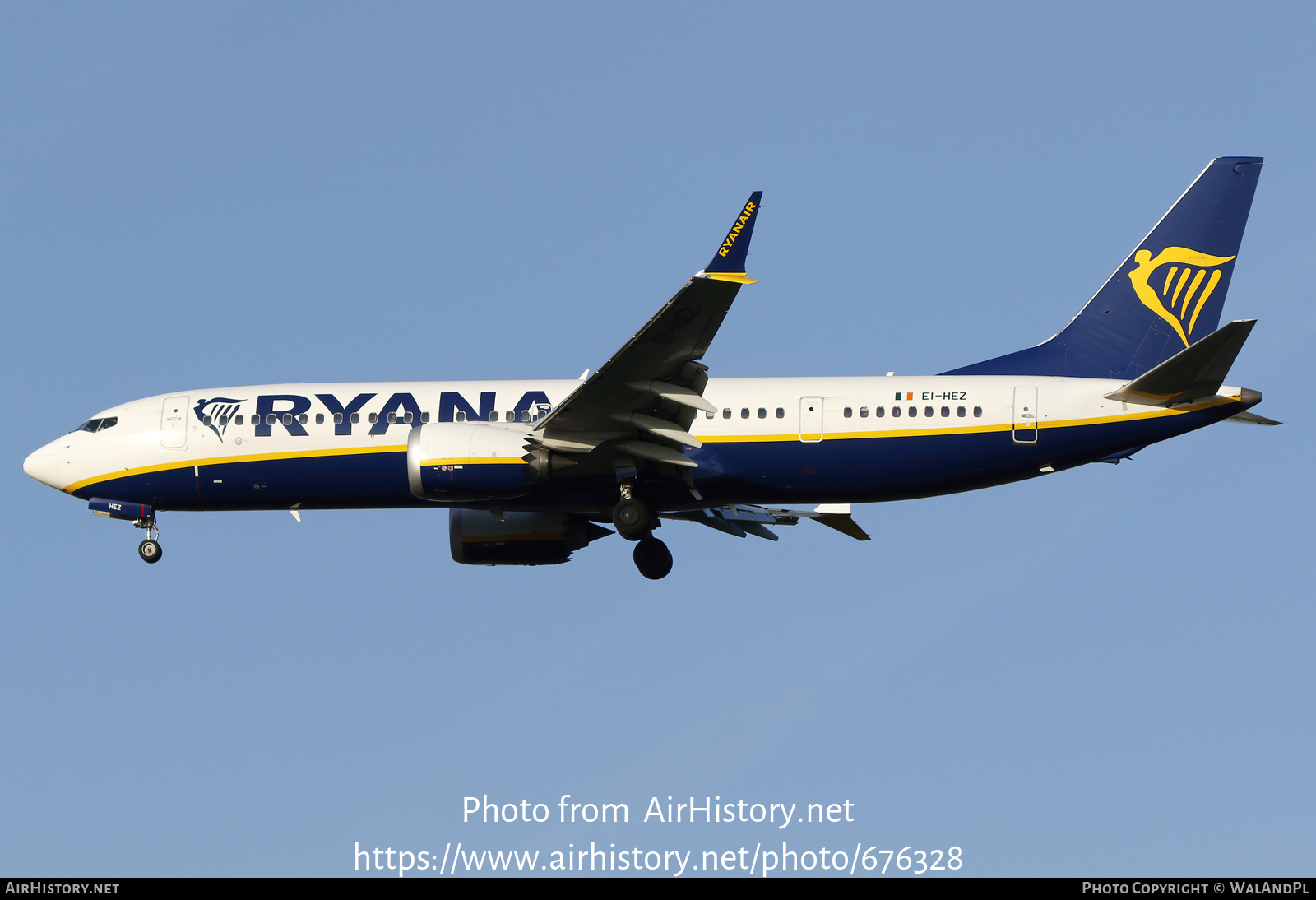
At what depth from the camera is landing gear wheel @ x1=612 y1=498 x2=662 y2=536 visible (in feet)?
96.1

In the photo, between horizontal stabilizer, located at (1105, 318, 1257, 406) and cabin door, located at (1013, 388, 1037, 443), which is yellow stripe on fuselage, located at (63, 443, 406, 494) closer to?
cabin door, located at (1013, 388, 1037, 443)

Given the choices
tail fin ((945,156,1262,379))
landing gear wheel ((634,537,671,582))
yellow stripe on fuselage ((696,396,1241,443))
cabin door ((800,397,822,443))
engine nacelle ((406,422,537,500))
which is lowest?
landing gear wheel ((634,537,671,582))

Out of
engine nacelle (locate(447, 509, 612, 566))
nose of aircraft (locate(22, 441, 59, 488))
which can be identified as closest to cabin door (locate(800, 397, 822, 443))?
engine nacelle (locate(447, 509, 612, 566))

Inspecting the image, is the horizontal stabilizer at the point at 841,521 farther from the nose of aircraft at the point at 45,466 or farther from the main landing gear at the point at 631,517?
the nose of aircraft at the point at 45,466

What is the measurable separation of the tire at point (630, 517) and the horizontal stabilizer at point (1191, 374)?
9.34m

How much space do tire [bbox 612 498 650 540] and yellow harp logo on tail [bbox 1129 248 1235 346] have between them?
11512 mm

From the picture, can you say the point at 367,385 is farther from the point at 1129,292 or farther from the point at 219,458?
the point at 1129,292

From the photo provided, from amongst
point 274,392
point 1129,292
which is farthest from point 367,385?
point 1129,292

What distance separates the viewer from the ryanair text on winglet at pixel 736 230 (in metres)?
24.2

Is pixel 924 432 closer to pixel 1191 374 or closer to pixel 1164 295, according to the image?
pixel 1191 374

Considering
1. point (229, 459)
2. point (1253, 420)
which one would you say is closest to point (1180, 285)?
point (1253, 420)

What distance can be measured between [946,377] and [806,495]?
372 centimetres

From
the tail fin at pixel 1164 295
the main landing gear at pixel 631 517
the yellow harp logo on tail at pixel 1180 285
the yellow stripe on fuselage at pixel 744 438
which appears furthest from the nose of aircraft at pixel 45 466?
the yellow harp logo on tail at pixel 1180 285

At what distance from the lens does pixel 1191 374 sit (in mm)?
27656
